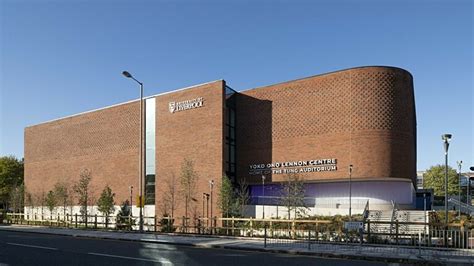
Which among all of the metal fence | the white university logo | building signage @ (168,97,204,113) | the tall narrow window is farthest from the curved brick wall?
the metal fence

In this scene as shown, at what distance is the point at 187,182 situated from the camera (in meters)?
50.4

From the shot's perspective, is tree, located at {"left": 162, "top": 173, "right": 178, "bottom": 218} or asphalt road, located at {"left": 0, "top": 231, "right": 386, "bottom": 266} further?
tree, located at {"left": 162, "top": 173, "right": 178, "bottom": 218}

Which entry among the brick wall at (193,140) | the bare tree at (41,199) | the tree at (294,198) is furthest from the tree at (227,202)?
the bare tree at (41,199)

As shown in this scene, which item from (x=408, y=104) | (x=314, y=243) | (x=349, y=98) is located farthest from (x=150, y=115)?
(x=314, y=243)

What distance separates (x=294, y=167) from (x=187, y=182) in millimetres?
12136

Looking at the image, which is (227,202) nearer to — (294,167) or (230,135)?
(294,167)

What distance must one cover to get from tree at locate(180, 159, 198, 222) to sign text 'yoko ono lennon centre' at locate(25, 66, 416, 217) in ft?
1.66

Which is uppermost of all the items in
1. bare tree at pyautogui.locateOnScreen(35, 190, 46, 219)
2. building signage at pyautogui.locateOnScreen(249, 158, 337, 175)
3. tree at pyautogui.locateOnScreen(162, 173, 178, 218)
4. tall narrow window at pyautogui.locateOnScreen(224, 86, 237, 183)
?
tall narrow window at pyautogui.locateOnScreen(224, 86, 237, 183)

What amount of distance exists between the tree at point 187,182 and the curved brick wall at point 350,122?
9.44 metres

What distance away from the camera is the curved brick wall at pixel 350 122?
49875 mm

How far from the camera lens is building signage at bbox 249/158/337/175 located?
167 ft

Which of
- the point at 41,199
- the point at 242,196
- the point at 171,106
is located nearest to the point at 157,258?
the point at 242,196

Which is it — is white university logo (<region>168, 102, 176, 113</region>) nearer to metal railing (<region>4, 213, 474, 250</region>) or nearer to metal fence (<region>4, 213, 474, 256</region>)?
metal railing (<region>4, 213, 474, 250</region>)

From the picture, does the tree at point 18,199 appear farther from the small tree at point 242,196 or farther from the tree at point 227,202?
the tree at point 227,202
